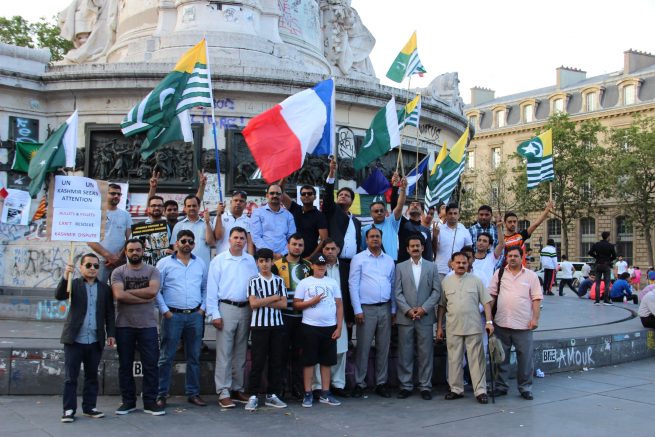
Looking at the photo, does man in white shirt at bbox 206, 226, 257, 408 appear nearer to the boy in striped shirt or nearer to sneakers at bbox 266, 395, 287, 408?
the boy in striped shirt

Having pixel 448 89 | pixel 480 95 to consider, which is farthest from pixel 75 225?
pixel 480 95

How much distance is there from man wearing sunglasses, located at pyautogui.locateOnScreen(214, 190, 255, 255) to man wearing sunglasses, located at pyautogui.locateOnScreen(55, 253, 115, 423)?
154cm

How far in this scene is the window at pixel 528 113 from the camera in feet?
218

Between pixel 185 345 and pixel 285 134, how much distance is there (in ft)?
8.81

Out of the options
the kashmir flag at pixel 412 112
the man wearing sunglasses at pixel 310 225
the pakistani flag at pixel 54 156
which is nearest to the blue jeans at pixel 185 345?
the man wearing sunglasses at pixel 310 225

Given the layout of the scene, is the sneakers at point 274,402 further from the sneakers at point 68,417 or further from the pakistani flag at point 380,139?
the pakistani flag at point 380,139

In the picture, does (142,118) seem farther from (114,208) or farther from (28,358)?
(28,358)

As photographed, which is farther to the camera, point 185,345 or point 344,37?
point 344,37

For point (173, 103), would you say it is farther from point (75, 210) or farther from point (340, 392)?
point (340, 392)

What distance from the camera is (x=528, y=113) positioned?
6694 cm

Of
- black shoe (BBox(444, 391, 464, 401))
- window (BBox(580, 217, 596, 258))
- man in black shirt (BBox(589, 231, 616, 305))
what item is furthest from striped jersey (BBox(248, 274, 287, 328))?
window (BBox(580, 217, 596, 258))

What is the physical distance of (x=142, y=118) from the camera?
8977 millimetres

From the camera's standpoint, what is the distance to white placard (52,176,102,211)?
7.61 m

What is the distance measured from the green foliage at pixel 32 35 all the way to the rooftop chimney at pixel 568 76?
45.6 meters
